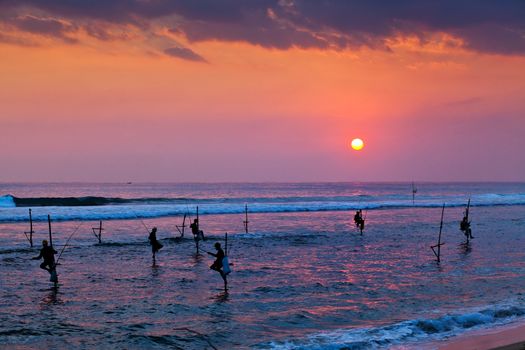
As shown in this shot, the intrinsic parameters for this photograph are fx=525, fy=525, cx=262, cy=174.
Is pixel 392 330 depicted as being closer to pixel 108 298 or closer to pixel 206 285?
pixel 206 285

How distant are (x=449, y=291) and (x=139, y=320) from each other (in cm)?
1039

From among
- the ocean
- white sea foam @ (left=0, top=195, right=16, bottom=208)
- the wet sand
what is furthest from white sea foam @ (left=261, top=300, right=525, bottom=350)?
white sea foam @ (left=0, top=195, right=16, bottom=208)

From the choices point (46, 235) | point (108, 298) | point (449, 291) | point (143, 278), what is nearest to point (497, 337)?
point (449, 291)

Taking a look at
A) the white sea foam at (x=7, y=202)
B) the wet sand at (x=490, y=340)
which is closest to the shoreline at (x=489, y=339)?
the wet sand at (x=490, y=340)

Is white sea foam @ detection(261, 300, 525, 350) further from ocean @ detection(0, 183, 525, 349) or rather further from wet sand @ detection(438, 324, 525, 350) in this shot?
wet sand @ detection(438, 324, 525, 350)

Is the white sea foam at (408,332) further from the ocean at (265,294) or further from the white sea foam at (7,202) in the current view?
the white sea foam at (7,202)

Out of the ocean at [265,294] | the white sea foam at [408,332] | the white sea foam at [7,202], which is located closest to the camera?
the white sea foam at [408,332]

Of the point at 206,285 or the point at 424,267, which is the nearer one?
the point at 206,285

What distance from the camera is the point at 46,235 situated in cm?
3519

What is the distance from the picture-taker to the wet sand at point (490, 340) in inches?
464

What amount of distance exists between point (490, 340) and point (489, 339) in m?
0.10

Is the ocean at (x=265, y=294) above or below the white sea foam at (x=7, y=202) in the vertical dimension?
below

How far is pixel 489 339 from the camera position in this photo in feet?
40.9

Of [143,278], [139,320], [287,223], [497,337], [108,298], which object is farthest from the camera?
[287,223]
